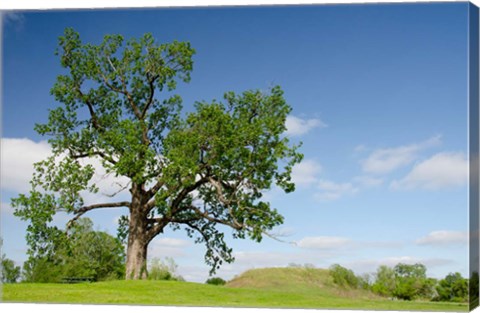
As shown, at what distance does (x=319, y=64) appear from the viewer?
32.4ft

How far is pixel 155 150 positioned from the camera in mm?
11195

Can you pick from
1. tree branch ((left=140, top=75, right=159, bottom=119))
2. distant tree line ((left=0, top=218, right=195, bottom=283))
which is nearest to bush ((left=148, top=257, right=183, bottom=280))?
distant tree line ((left=0, top=218, right=195, bottom=283))

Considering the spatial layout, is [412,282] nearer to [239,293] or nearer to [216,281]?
[239,293]

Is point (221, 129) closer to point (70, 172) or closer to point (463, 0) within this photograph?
point (70, 172)

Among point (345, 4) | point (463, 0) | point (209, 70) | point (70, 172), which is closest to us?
point (463, 0)

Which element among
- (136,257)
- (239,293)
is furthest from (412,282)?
(136,257)

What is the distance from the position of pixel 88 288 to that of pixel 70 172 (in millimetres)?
2190

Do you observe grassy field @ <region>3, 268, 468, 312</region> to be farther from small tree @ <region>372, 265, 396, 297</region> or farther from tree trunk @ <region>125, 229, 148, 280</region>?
tree trunk @ <region>125, 229, 148, 280</region>

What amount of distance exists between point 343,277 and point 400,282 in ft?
2.51

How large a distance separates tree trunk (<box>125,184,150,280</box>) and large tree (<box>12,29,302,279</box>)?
0.02 metres

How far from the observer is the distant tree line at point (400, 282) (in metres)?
9.10

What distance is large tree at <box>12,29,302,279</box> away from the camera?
35.8 feet

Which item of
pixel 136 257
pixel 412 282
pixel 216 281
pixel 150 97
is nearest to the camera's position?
pixel 412 282

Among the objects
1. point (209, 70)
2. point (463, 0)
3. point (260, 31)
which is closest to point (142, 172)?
point (209, 70)
